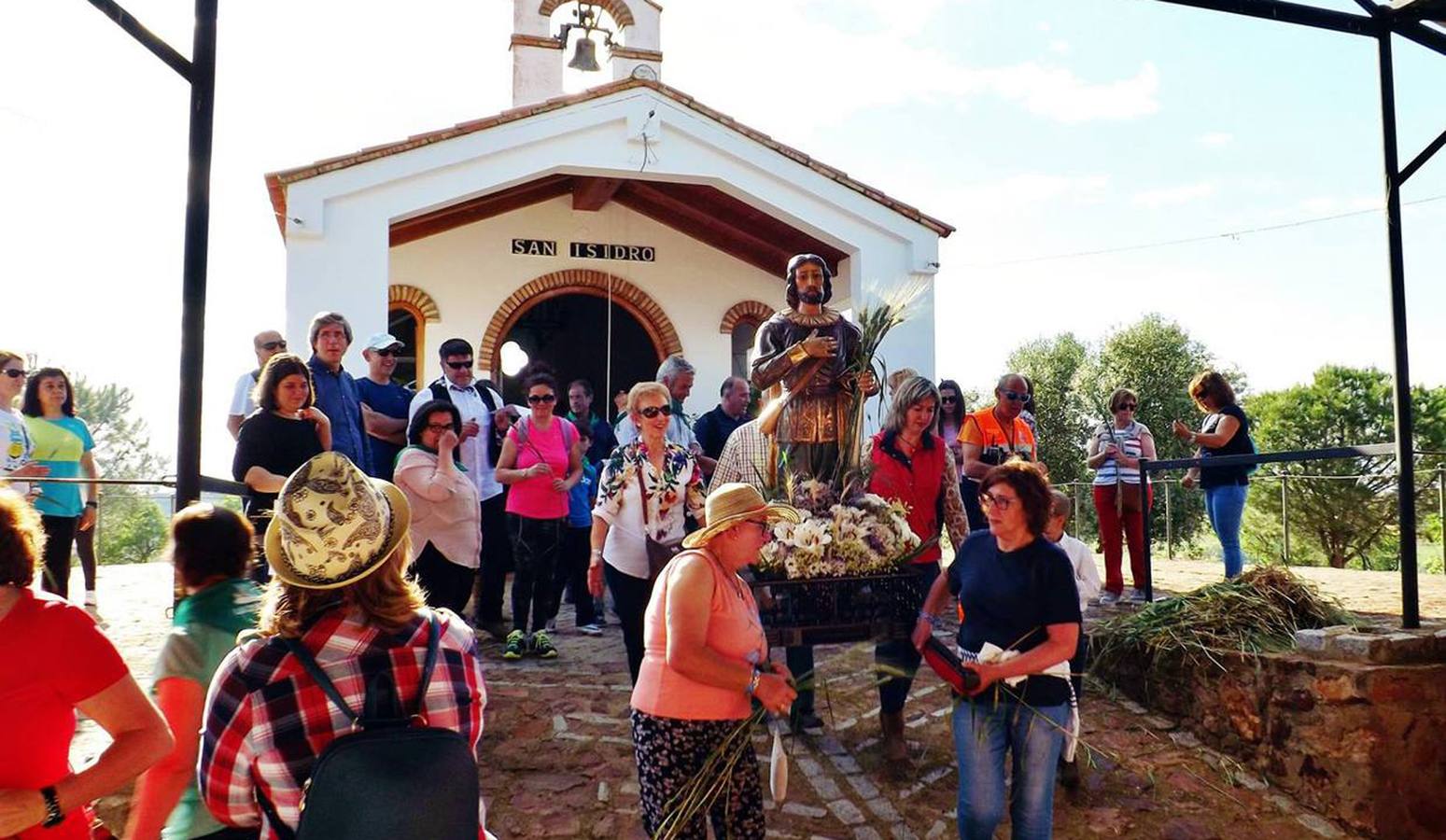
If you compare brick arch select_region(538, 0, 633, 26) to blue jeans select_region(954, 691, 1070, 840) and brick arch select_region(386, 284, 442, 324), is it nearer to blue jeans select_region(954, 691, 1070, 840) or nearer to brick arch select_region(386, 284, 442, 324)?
brick arch select_region(386, 284, 442, 324)

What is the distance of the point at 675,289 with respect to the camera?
13055 mm

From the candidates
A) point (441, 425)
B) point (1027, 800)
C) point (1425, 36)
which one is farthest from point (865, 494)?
point (1425, 36)

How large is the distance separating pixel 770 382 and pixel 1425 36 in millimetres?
3605

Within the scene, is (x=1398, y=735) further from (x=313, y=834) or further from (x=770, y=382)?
(x=313, y=834)

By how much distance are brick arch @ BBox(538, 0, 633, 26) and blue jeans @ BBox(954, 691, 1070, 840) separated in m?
11.1

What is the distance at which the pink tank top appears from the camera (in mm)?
3121

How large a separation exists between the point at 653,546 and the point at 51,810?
280 centimetres

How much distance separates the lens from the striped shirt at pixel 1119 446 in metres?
7.83

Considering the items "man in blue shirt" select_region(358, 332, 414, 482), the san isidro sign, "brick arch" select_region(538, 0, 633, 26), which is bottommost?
"man in blue shirt" select_region(358, 332, 414, 482)

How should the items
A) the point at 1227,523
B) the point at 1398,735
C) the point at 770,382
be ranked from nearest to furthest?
the point at 1398,735 < the point at 770,382 < the point at 1227,523

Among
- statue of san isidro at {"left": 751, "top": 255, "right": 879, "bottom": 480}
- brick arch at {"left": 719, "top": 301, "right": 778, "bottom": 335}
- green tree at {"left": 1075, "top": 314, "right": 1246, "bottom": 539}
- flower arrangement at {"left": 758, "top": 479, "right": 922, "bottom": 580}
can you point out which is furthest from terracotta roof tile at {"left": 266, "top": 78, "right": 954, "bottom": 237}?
green tree at {"left": 1075, "top": 314, "right": 1246, "bottom": 539}

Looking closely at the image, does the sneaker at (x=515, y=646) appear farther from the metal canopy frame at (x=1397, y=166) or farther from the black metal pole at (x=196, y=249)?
the metal canopy frame at (x=1397, y=166)

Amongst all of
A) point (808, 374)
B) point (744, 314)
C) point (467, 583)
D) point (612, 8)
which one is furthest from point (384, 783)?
point (612, 8)

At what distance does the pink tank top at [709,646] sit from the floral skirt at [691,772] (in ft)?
0.12
